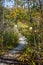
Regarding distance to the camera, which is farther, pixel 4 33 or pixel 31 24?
pixel 4 33

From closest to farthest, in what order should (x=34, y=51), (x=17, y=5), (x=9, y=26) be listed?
(x=34, y=51) < (x=17, y=5) < (x=9, y=26)

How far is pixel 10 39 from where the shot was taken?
21.6ft

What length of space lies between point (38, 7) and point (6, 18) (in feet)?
3.45

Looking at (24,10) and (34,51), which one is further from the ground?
(24,10)

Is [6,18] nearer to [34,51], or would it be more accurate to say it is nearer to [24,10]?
[24,10]

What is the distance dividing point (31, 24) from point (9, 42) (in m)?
1.36

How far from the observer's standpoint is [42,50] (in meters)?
5.41

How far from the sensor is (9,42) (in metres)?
6.58

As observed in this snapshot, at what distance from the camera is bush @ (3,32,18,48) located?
6.44 meters

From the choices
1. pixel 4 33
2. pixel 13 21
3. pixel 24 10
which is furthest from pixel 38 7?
pixel 4 33

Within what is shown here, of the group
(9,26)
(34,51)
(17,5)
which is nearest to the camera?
(34,51)

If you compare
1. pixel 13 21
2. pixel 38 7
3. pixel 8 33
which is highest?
pixel 38 7

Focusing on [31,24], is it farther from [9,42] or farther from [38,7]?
[9,42]

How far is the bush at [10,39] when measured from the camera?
644cm
